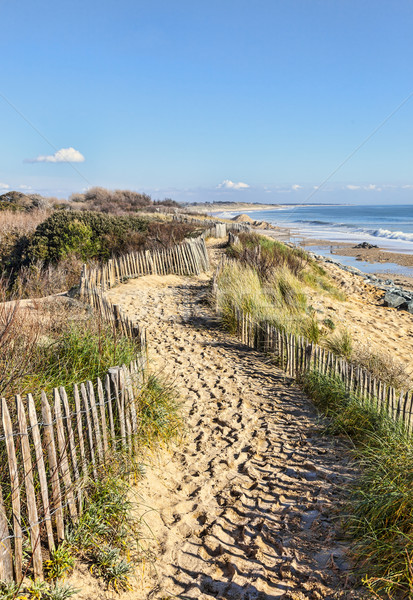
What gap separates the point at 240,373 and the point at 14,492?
4658mm

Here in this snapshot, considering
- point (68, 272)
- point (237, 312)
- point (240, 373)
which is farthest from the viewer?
point (68, 272)

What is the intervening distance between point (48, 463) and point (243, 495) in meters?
1.84

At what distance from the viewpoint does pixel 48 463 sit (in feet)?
10.3

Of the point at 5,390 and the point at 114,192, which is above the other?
the point at 114,192

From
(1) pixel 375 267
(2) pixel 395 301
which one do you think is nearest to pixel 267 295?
(2) pixel 395 301

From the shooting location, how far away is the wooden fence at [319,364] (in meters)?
4.89

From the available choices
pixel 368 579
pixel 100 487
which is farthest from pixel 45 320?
pixel 368 579

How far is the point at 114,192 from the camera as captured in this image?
127 ft

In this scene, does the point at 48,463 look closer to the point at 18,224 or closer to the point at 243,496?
the point at 243,496

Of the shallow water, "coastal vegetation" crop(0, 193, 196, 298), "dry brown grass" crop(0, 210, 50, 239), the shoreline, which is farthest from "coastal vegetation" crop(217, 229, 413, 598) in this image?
the shallow water

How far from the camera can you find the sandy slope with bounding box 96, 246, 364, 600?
117 inches

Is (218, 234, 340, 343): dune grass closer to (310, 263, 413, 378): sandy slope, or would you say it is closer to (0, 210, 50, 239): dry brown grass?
Answer: (310, 263, 413, 378): sandy slope

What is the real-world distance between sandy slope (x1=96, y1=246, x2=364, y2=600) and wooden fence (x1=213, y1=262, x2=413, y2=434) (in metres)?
0.38

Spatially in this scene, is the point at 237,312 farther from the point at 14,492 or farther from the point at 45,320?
the point at 14,492
